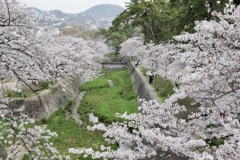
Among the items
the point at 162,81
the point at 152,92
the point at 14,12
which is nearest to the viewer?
the point at 14,12

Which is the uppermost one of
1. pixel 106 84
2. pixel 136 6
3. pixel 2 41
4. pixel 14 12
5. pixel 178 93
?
pixel 136 6

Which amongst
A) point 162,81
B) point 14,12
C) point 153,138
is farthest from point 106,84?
point 153,138

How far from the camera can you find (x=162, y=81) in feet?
79.9

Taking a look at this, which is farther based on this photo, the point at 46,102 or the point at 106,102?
the point at 106,102

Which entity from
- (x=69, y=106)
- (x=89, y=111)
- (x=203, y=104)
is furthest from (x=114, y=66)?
(x=203, y=104)

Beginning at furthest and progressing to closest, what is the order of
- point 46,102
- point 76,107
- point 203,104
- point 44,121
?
point 76,107 → point 46,102 → point 44,121 → point 203,104

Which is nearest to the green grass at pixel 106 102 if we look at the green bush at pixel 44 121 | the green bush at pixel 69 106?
the green bush at pixel 69 106

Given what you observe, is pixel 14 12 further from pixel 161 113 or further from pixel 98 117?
pixel 98 117

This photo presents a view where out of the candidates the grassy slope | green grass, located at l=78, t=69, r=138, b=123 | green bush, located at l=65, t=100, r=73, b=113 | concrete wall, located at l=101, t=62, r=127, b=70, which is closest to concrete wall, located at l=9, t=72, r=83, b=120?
green bush, located at l=65, t=100, r=73, b=113

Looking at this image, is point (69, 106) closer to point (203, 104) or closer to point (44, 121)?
point (44, 121)

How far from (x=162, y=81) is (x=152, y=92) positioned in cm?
281

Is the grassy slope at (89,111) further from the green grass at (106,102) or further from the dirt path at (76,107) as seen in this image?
the dirt path at (76,107)

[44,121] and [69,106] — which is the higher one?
[44,121]

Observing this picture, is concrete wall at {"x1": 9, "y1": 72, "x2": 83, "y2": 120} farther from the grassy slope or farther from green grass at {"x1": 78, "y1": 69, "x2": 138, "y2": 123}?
green grass at {"x1": 78, "y1": 69, "x2": 138, "y2": 123}
